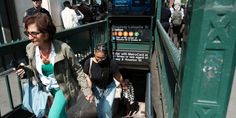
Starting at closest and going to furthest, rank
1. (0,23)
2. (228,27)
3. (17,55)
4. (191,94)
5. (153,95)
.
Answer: (228,27) < (191,94) < (17,55) < (153,95) < (0,23)

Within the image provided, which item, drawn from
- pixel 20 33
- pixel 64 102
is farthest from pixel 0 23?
pixel 64 102

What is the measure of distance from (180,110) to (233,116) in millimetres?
3286

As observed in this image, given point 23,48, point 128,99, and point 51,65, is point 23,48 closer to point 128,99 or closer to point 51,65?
point 51,65

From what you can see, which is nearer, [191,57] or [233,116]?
[191,57]

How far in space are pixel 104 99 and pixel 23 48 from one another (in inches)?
68.4

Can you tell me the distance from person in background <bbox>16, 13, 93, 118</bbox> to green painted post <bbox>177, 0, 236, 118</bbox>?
1687 millimetres

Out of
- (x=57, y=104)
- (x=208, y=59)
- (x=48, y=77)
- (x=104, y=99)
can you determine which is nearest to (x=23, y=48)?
(x=48, y=77)

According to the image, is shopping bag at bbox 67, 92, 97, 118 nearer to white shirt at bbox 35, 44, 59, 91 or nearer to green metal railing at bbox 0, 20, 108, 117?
green metal railing at bbox 0, 20, 108, 117

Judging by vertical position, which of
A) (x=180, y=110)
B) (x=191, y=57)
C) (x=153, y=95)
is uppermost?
(x=191, y=57)

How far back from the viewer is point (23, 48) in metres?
3.01

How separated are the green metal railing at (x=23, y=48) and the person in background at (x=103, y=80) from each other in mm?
607

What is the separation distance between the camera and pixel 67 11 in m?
7.49

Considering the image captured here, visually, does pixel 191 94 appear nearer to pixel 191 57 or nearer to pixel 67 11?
A: pixel 191 57

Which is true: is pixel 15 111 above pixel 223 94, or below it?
below
